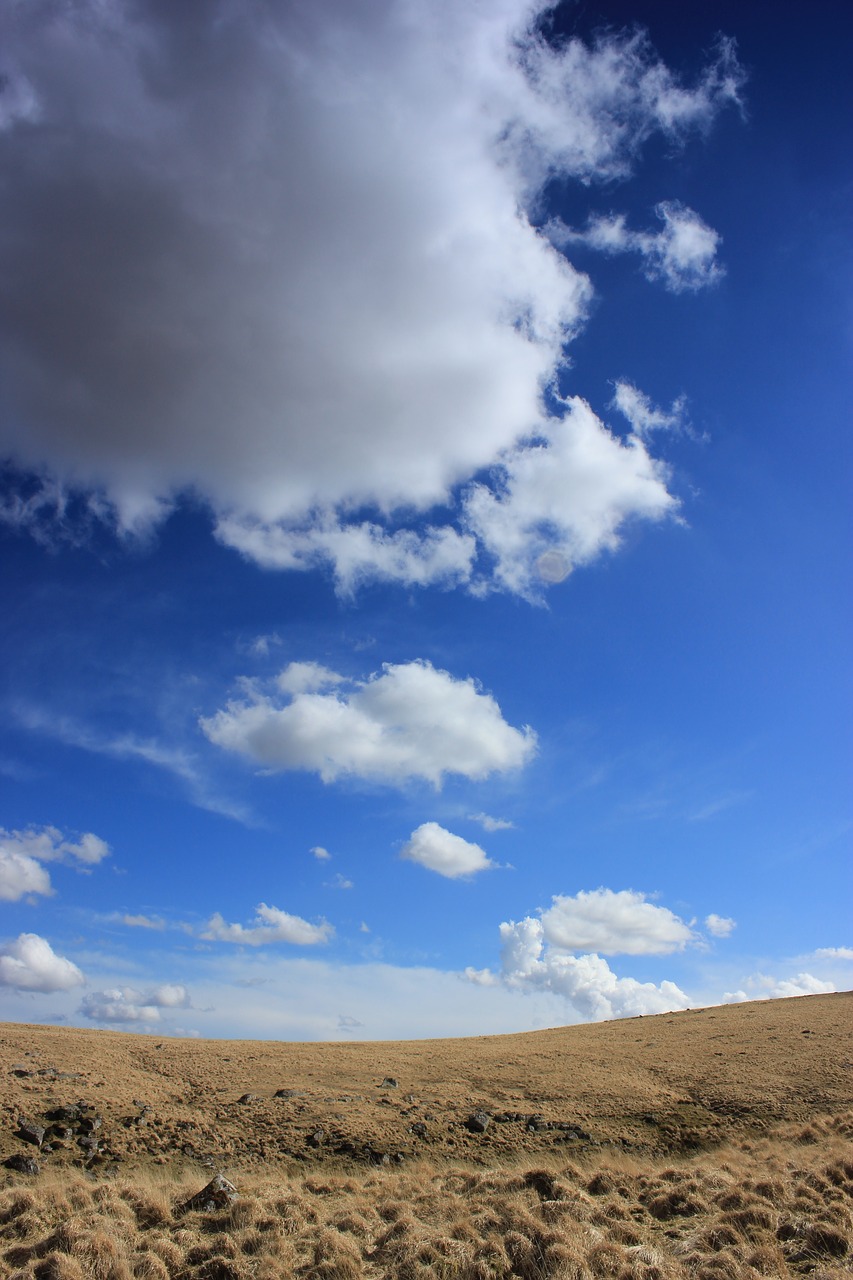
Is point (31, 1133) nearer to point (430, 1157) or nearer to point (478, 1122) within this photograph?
point (430, 1157)

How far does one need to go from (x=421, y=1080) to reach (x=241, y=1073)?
10.9m

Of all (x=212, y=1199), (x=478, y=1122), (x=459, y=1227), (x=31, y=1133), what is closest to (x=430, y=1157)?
(x=478, y=1122)

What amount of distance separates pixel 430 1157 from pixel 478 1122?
14.1ft

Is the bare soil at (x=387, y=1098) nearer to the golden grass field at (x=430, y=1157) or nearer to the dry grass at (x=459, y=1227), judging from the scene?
the golden grass field at (x=430, y=1157)

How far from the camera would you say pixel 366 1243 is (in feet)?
52.4

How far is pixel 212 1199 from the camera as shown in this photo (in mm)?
18734

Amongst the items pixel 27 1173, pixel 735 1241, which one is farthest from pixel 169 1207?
pixel 735 1241

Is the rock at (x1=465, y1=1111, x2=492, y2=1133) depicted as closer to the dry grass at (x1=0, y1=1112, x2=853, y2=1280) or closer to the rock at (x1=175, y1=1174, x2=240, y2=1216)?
the dry grass at (x1=0, y1=1112, x2=853, y2=1280)

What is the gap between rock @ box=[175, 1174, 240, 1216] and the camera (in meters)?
18.4

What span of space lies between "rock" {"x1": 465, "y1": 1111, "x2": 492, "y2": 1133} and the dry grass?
853cm

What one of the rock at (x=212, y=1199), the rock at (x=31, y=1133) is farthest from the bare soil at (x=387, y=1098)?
the rock at (x=212, y=1199)

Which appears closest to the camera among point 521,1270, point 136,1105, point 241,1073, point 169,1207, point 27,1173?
point 521,1270

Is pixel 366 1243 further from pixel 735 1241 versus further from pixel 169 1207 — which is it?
pixel 735 1241

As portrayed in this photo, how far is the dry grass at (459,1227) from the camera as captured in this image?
13352 mm
